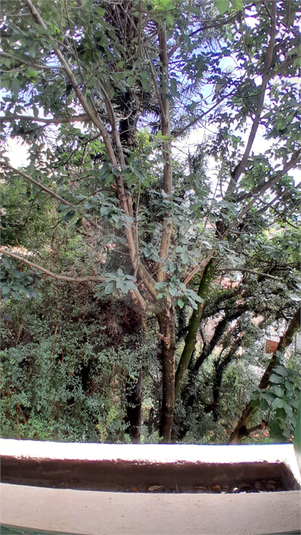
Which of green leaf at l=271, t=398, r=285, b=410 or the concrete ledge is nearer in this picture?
the concrete ledge

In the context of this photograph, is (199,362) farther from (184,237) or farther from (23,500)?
(23,500)

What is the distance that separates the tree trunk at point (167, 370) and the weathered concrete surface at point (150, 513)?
0.84 m

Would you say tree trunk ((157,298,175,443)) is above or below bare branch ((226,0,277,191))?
below

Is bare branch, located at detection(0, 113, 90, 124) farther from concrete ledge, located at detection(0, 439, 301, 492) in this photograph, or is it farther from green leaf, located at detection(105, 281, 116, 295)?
Result: concrete ledge, located at detection(0, 439, 301, 492)

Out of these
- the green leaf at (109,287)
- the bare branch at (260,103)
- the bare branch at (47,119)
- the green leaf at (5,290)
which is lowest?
the green leaf at (5,290)

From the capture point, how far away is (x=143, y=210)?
116 centimetres

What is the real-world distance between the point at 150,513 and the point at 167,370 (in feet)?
3.00

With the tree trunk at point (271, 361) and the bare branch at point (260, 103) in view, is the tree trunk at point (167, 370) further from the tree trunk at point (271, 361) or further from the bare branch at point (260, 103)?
the bare branch at point (260, 103)

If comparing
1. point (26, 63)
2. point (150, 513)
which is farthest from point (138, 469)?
point (26, 63)

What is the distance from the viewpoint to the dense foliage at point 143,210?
3.00ft

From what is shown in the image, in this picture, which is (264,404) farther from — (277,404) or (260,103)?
(260,103)

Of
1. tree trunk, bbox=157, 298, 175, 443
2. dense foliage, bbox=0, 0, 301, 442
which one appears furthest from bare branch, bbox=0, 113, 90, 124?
tree trunk, bbox=157, 298, 175, 443

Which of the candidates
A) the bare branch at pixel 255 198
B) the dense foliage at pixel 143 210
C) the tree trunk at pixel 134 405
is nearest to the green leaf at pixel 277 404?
the dense foliage at pixel 143 210

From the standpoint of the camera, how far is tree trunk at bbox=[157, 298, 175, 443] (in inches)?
54.4
